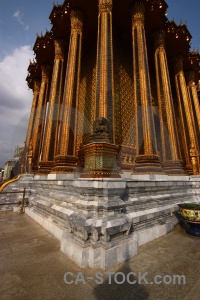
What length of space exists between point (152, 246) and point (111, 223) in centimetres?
114

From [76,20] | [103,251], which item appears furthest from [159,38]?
[103,251]

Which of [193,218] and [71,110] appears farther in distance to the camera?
[71,110]

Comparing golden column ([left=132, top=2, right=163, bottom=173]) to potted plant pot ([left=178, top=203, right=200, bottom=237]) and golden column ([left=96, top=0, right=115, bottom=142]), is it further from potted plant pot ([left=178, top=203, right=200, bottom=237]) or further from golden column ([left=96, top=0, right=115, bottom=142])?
potted plant pot ([left=178, top=203, right=200, bottom=237])

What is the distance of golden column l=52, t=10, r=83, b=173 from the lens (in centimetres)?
691

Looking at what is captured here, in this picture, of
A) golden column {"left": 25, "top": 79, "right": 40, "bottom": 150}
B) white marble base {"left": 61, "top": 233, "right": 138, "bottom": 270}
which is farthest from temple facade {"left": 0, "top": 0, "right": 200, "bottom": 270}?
golden column {"left": 25, "top": 79, "right": 40, "bottom": 150}

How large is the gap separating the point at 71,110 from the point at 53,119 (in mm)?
2519

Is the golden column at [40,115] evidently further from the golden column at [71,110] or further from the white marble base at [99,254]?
the white marble base at [99,254]

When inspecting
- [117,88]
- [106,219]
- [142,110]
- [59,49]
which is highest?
[59,49]

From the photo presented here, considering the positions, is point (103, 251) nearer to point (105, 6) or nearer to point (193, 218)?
point (193, 218)

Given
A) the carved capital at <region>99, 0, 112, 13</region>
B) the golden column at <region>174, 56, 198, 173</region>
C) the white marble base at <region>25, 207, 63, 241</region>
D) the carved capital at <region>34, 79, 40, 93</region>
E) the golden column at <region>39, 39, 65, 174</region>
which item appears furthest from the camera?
the carved capital at <region>34, 79, 40, 93</region>

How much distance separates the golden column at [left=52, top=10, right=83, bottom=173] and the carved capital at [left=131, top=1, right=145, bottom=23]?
2.99m

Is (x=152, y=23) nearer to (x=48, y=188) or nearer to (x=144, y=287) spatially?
(x=48, y=188)

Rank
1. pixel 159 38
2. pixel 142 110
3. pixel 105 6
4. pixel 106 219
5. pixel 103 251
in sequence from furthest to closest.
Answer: pixel 159 38, pixel 105 6, pixel 142 110, pixel 106 219, pixel 103 251

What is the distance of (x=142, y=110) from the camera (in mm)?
7164
